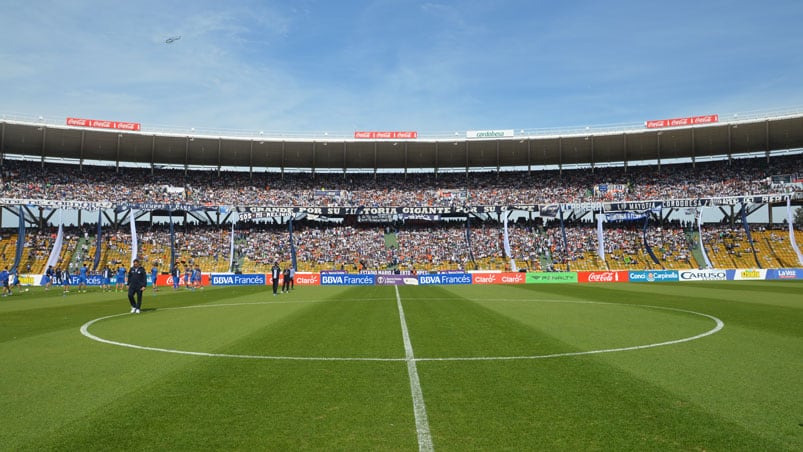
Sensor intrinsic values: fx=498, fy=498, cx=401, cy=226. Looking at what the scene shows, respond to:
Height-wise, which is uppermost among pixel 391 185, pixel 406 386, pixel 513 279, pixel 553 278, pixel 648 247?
pixel 391 185

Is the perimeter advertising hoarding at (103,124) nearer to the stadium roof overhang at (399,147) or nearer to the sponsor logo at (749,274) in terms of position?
the stadium roof overhang at (399,147)

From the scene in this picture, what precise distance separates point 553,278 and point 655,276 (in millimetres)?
8953

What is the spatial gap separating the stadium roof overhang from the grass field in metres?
44.6

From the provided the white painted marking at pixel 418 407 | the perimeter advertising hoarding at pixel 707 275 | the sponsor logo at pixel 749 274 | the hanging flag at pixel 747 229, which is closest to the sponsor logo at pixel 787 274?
the sponsor logo at pixel 749 274

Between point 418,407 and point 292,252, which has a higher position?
point 292,252

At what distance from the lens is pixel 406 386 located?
7293 millimetres

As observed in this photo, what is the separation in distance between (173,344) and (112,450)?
6.70m

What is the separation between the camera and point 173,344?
11.2 m

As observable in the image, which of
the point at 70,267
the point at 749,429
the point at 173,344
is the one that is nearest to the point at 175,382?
the point at 173,344

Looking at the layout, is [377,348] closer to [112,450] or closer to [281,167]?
[112,450]

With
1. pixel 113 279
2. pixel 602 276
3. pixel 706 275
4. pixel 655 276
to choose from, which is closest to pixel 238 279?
pixel 113 279

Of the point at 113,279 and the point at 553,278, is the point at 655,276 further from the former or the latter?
the point at 113,279

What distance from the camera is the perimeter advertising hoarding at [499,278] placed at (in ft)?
136

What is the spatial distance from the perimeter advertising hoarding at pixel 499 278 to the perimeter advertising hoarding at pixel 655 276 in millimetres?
9537
